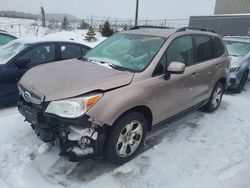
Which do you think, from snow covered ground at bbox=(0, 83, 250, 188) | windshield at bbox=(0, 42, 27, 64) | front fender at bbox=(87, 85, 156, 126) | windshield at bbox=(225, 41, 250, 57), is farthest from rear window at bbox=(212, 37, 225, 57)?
windshield at bbox=(0, 42, 27, 64)

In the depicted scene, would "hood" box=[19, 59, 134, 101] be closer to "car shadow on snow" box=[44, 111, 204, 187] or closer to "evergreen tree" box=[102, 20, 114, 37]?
"car shadow on snow" box=[44, 111, 204, 187]

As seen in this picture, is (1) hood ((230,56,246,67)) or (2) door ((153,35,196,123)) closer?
(2) door ((153,35,196,123))

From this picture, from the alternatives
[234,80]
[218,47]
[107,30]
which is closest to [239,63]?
[234,80]

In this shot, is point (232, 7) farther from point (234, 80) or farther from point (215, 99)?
point (215, 99)

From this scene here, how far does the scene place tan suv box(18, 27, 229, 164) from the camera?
120 inches

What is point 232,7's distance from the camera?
37.8 m

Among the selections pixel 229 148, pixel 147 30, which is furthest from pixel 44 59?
pixel 229 148

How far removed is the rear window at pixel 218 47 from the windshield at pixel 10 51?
13.2 feet

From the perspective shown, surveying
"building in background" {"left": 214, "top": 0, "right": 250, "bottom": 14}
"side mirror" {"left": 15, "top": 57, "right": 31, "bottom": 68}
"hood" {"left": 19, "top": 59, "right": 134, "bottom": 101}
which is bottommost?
"side mirror" {"left": 15, "top": 57, "right": 31, "bottom": 68}

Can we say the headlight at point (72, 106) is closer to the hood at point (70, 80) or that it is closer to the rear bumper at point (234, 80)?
the hood at point (70, 80)

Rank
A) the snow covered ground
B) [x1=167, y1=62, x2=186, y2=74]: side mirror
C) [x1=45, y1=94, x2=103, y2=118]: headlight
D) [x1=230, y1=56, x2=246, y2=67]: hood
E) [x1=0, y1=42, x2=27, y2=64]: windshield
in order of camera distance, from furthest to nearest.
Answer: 1. [x1=230, y1=56, x2=246, y2=67]: hood
2. [x1=0, y1=42, x2=27, y2=64]: windshield
3. [x1=167, y1=62, x2=186, y2=74]: side mirror
4. the snow covered ground
5. [x1=45, y1=94, x2=103, y2=118]: headlight

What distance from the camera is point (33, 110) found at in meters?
3.27

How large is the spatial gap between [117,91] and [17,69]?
3152 mm

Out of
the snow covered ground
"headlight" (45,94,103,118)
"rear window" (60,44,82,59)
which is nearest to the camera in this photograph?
"headlight" (45,94,103,118)
